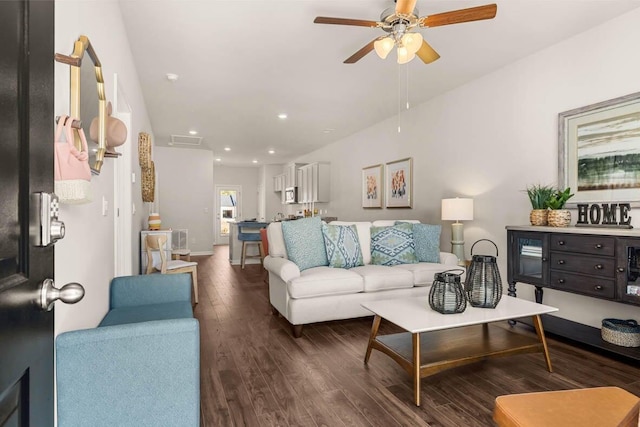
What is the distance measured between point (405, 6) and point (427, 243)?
252cm

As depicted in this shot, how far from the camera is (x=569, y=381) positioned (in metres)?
2.30

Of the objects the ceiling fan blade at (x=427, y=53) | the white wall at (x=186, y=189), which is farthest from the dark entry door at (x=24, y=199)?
the white wall at (x=186, y=189)

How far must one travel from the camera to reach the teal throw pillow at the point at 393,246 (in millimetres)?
3893

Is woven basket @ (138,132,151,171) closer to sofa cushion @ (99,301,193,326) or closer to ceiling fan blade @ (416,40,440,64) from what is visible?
sofa cushion @ (99,301,193,326)

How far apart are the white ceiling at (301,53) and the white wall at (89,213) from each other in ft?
1.64

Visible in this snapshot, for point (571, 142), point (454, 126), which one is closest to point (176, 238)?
point (454, 126)

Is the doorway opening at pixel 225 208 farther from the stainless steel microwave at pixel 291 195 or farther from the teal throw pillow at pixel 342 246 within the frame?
the teal throw pillow at pixel 342 246

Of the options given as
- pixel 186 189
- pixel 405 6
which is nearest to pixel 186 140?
pixel 186 189

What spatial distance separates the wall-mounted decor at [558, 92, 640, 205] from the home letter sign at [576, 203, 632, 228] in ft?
0.51

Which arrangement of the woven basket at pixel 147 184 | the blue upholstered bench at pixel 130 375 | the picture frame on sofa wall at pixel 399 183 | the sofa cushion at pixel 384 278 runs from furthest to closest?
the picture frame on sofa wall at pixel 399 183 < the woven basket at pixel 147 184 < the sofa cushion at pixel 384 278 < the blue upholstered bench at pixel 130 375

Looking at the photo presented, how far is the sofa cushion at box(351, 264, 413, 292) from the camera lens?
343cm

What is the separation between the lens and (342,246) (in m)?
3.71

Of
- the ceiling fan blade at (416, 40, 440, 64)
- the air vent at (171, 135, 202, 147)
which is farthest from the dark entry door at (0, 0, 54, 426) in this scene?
the air vent at (171, 135, 202, 147)

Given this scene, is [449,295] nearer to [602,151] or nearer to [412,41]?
A: [412,41]
